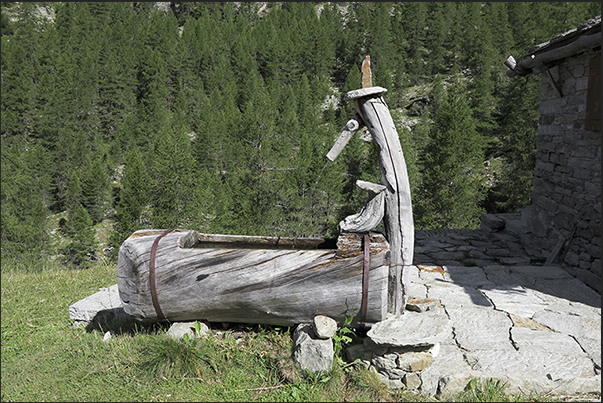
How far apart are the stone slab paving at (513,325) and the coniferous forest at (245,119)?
2.47 meters

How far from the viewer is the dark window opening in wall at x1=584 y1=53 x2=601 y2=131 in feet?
15.5

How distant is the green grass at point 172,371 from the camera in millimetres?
2979

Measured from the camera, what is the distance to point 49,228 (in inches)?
939

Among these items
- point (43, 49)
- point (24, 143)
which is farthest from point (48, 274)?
point (43, 49)

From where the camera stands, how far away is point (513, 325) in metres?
3.63

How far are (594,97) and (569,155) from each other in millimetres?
905

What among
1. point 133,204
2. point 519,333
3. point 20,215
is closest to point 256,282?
point 519,333

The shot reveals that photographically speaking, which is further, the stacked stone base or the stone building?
the stone building

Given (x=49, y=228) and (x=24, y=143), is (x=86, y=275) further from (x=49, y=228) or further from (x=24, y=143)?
(x=24, y=143)

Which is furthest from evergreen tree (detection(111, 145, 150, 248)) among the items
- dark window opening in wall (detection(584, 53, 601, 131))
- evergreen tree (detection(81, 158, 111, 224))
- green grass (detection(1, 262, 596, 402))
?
dark window opening in wall (detection(584, 53, 601, 131))

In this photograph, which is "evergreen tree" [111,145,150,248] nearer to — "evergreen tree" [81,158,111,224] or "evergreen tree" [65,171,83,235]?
"evergreen tree" [81,158,111,224]

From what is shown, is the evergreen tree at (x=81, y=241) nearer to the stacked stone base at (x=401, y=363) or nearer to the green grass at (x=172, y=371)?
the green grass at (x=172, y=371)

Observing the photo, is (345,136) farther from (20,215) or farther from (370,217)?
(20,215)

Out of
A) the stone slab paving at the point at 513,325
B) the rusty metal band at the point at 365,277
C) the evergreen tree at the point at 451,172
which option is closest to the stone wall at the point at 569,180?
the stone slab paving at the point at 513,325
